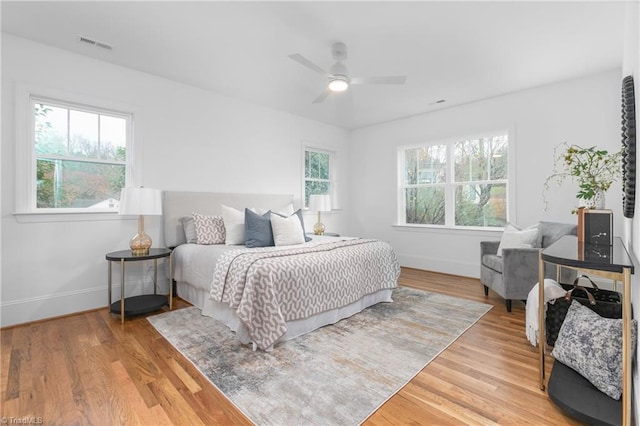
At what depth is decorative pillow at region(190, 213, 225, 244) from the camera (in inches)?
Result: 140

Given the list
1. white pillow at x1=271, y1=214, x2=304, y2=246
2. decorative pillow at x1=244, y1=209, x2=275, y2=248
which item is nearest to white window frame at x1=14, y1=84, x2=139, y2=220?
decorative pillow at x1=244, y1=209, x2=275, y2=248

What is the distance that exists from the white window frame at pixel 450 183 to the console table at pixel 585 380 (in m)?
2.55

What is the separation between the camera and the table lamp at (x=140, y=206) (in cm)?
297

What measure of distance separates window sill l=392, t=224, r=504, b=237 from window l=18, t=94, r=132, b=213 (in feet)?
14.0

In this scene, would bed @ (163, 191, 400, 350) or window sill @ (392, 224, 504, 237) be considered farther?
window sill @ (392, 224, 504, 237)

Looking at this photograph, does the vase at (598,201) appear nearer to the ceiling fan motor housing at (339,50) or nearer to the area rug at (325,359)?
the area rug at (325,359)

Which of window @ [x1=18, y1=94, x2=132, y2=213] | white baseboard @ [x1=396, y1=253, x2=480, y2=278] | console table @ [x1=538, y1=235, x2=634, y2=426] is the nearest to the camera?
console table @ [x1=538, y1=235, x2=634, y2=426]

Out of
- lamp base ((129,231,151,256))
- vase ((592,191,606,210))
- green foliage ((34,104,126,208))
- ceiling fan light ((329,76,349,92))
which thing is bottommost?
lamp base ((129,231,151,256))

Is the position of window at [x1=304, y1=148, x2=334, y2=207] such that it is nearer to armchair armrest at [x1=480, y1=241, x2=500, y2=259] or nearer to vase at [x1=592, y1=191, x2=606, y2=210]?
armchair armrest at [x1=480, y1=241, x2=500, y2=259]

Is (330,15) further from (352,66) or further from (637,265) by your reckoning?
(637,265)

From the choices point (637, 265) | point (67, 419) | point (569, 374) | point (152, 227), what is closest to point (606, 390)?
point (569, 374)

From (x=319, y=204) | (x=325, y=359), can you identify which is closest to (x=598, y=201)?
(x=325, y=359)

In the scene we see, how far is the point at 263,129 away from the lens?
4.79 meters

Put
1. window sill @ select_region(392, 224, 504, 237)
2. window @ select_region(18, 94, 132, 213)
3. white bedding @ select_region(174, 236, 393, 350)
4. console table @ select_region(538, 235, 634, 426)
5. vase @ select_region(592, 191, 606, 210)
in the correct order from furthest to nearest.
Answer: window sill @ select_region(392, 224, 504, 237)
window @ select_region(18, 94, 132, 213)
white bedding @ select_region(174, 236, 393, 350)
vase @ select_region(592, 191, 606, 210)
console table @ select_region(538, 235, 634, 426)
